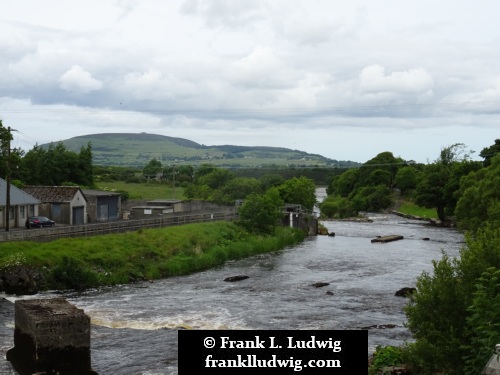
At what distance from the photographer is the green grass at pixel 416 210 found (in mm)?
120519

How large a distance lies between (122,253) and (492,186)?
3987cm

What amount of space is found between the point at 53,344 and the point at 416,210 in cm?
11130

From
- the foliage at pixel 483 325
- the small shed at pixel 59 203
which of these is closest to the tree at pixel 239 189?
the small shed at pixel 59 203

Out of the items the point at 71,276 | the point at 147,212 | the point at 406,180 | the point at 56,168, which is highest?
the point at 56,168

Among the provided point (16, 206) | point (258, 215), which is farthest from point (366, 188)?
point (16, 206)

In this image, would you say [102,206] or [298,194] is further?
[298,194]

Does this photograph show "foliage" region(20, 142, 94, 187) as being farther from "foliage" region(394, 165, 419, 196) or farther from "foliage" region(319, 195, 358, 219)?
"foliage" region(394, 165, 419, 196)

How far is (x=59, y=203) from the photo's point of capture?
2874 inches

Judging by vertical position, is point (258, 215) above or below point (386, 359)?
above

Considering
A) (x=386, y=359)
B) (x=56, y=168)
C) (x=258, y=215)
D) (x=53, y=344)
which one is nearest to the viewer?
(x=386, y=359)

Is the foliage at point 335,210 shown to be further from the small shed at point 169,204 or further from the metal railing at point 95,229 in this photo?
the metal railing at point 95,229

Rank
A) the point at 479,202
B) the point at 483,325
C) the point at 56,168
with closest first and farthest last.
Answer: the point at 483,325 → the point at 479,202 → the point at 56,168

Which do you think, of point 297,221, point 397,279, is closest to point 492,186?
point 397,279

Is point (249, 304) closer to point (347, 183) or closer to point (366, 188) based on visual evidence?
point (366, 188)
